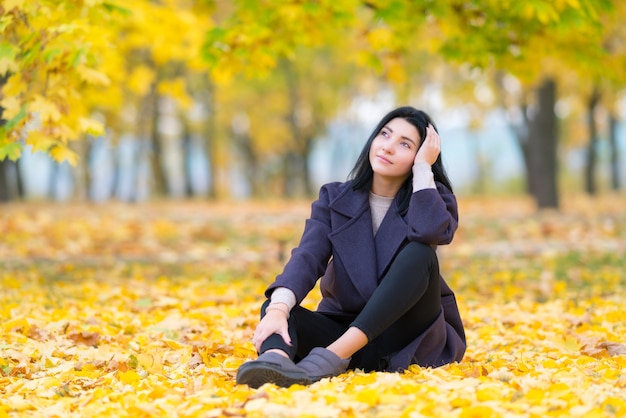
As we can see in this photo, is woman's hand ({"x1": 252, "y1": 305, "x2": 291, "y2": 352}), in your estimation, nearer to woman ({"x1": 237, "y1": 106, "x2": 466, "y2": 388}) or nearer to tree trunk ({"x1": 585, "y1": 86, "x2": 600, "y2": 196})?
woman ({"x1": 237, "y1": 106, "x2": 466, "y2": 388})

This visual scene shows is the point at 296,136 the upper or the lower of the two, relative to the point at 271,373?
upper

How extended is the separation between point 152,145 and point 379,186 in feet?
76.4

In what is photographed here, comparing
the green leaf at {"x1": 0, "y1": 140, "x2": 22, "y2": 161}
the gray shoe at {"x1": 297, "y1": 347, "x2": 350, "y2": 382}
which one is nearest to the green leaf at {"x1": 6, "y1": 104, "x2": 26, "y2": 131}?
the green leaf at {"x1": 0, "y1": 140, "x2": 22, "y2": 161}

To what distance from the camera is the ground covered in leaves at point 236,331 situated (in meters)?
2.99

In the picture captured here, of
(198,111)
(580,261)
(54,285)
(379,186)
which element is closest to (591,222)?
(580,261)

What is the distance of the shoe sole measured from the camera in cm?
313

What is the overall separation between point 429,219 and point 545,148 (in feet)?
39.7

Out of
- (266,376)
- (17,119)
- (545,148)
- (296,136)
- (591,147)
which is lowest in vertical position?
(266,376)

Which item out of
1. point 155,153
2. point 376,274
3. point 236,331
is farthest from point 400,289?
point 155,153

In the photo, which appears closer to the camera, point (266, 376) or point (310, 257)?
point (266, 376)

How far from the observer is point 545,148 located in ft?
48.8

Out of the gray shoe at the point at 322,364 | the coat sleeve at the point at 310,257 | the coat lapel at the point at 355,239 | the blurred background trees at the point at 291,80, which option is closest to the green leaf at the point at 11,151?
the blurred background trees at the point at 291,80

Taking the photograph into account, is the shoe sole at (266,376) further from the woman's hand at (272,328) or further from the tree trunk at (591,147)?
the tree trunk at (591,147)

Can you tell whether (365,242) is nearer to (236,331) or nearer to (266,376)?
(266,376)
